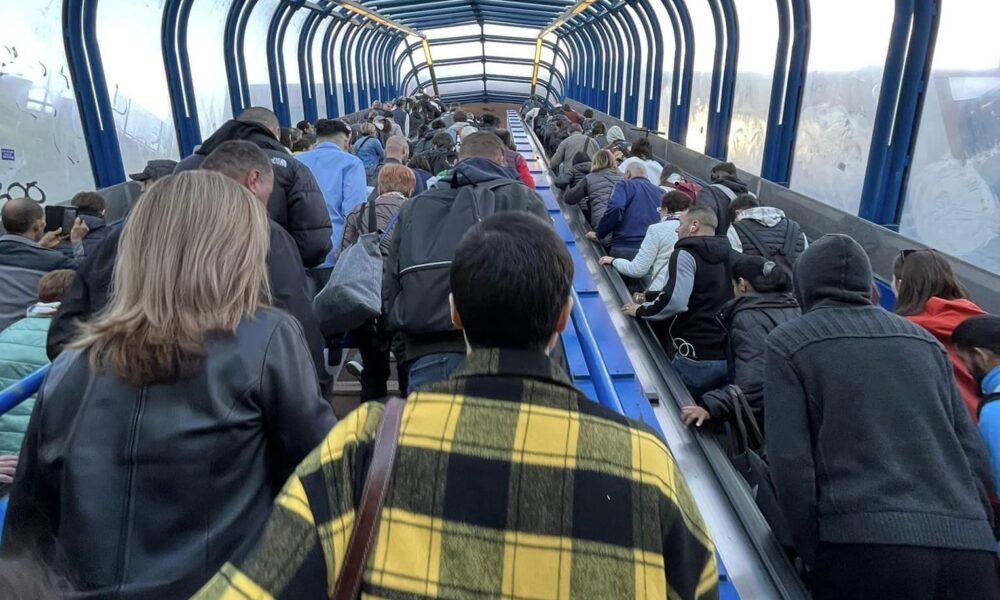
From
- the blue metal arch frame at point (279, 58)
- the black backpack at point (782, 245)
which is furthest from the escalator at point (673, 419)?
the blue metal arch frame at point (279, 58)

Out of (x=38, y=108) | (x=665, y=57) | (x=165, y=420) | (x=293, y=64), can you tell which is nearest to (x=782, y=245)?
(x=165, y=420)

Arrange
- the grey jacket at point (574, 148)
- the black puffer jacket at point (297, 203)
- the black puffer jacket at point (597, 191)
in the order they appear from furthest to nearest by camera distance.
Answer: the grey jacket at point (574, 148) → the black puffer jacket at point (597, 191) → the black puffer jacket at point (297, 203)

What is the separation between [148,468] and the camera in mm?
1310

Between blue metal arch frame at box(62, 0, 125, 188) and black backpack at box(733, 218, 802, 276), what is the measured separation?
6.96 metres

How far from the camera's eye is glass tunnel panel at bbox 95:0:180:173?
26.5ft

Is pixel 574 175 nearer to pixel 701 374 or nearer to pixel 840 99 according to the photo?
pixel 840 99

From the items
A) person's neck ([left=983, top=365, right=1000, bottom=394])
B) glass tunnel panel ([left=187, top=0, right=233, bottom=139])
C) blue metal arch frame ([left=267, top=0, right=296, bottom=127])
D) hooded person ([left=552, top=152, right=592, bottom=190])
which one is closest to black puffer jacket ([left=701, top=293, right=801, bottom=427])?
person's neck ([left=983, top=365, right=1000, bottom=394])

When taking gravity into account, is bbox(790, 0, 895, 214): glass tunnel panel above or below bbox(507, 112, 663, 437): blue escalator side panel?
above

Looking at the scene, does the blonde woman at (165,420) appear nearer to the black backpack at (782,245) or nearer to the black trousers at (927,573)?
the black trousers at (927,573)

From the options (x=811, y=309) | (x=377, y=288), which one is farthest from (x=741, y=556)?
(x=377, y=288)

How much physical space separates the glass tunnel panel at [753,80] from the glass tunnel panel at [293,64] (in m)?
10.4

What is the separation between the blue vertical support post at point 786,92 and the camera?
28.2 ft

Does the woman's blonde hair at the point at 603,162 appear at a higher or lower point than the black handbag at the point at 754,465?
higher

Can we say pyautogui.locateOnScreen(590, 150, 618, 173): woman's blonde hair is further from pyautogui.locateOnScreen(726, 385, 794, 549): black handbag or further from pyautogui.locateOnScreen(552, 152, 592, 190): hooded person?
pyautogui.locateOnScreen(726, 385, 794, 549): black handbag
